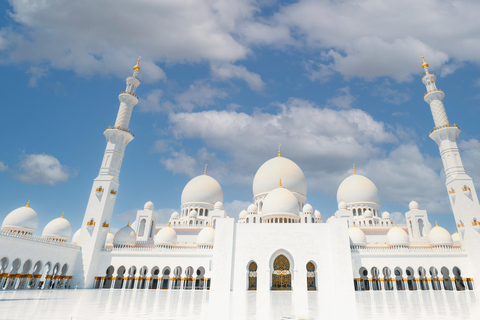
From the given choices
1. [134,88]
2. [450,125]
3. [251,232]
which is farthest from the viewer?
[134,88]

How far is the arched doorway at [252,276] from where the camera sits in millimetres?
21125

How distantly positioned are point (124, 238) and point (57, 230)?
653 cm

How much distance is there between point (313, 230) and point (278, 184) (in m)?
9.30

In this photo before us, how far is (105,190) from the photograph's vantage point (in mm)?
25734

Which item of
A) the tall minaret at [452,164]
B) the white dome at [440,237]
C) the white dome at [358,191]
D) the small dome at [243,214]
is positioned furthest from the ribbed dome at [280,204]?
the tall minaret at [452,164]

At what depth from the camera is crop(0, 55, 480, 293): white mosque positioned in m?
20.9

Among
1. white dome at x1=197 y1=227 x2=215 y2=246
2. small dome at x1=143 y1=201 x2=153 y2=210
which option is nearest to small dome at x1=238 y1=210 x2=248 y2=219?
white dome at x1=197 y1=227 x2=215 y2=246

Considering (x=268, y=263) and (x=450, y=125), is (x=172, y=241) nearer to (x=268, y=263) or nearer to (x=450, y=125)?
(x=268, y=263)

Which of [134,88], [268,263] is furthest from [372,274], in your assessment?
[134,88]

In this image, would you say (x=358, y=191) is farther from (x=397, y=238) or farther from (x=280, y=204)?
(x=280, y=204)

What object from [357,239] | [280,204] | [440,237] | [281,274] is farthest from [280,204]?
[440,237]

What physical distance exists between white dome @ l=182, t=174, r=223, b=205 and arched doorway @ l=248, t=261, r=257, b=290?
14.1m

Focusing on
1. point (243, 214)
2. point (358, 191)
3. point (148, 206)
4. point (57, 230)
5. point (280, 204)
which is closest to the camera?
point (280, 204)

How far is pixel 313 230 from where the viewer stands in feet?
72.0
